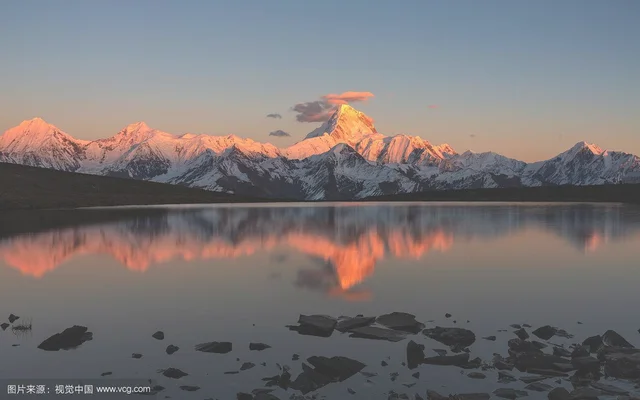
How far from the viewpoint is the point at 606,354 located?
26.5 meters

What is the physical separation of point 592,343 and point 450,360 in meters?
7.76

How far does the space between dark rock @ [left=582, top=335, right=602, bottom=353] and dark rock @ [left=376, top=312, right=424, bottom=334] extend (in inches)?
342

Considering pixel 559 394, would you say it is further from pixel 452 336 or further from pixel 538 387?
pixel 452 336

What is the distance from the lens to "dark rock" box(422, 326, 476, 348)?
1150 inches

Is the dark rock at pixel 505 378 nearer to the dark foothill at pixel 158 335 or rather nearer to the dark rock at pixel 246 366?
the dark rock at pixel 246 366

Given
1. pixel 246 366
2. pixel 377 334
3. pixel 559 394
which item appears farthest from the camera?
pixel 377 334

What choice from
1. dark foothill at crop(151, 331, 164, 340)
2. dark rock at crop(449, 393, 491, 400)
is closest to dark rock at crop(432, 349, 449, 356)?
dark rock at crop(449, 393, 491, 400)

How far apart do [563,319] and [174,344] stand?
76.8 feet

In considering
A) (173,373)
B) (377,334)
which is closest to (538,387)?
(377,334)

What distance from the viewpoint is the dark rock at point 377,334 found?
3042 centimetres

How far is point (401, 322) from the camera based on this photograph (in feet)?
108

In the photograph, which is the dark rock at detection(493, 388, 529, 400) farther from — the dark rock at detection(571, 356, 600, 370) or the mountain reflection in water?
the mountain reflection in water

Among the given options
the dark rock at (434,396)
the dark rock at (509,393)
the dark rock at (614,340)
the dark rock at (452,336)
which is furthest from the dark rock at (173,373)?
the dark rock at (614,340)

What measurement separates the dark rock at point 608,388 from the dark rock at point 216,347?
1679cm
